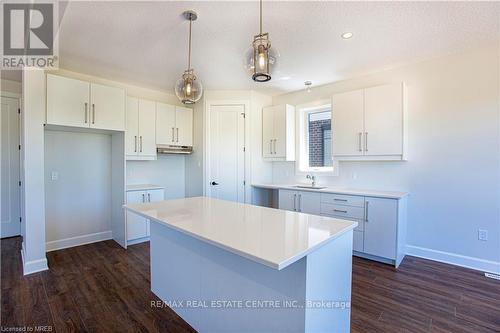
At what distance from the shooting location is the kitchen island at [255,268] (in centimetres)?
125

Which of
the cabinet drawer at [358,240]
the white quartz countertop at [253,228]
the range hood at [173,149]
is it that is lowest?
the cabinet drawer at [358,240]

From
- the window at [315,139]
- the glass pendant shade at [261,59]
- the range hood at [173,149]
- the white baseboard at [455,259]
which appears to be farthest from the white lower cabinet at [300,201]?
the glass pendant shade at [261,59]

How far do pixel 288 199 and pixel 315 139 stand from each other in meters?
1.21

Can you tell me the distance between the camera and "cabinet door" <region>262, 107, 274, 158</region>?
4492mm

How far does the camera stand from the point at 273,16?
87.0 inches

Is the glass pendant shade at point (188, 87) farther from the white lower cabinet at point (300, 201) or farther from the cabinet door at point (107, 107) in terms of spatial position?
the white lower cabinet at point (300, 201)

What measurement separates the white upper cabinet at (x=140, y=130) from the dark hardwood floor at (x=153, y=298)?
1614 mm

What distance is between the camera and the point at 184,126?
14.9 ft

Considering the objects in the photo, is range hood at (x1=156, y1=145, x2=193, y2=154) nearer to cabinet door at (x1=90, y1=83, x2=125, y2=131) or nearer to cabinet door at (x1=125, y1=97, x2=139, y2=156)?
cabinet door at (x1=125, y1=97, x2=139, y2=156)

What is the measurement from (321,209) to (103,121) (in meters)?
3.34

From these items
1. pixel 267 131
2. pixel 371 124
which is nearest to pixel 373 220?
pixel 371 124

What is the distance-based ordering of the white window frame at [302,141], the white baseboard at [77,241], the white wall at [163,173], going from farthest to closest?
1. the white window frame at [302,141]
2. the white wall at [163,173]
3. the white baseboard at [77,241]

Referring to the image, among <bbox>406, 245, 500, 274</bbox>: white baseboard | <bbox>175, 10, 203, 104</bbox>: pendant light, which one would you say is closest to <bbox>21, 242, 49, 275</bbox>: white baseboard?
<bbox>175, 10, 203, 104</bbox>: pendant light

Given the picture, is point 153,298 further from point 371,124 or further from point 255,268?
point 371,124
